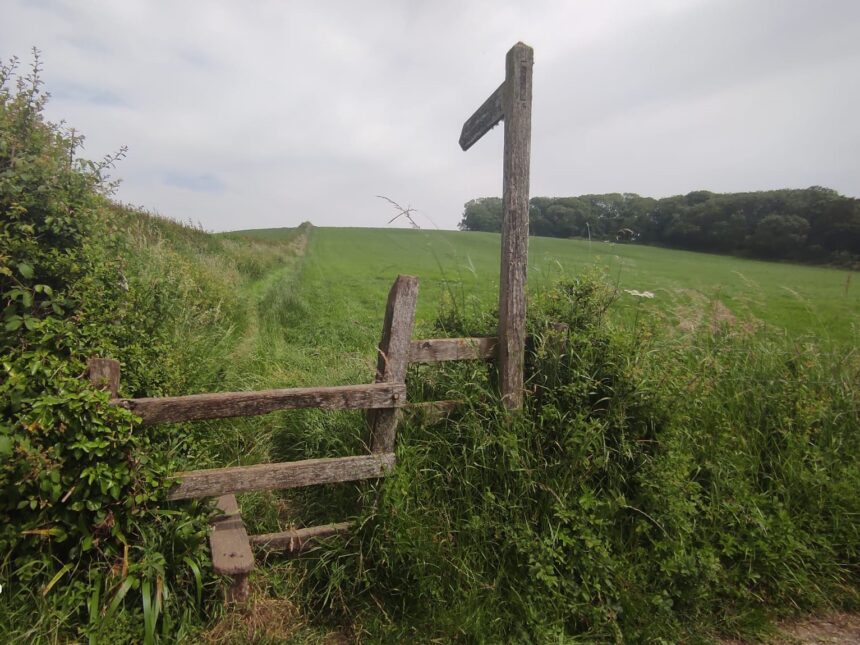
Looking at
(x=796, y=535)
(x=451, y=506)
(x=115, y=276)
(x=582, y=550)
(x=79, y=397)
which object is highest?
(x=115, y=276)

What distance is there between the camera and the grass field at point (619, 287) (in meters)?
4.92

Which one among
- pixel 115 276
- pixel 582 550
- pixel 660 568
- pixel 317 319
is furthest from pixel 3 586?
pixel 317 319

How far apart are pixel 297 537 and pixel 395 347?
1.34 m

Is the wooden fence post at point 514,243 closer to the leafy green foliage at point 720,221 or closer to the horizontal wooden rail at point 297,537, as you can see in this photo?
the leafy green foliage at point 720,221

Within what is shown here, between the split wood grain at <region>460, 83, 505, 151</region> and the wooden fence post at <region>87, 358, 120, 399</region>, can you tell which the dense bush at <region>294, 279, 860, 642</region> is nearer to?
the split wood grain at <region>460, 83, 505, 151</region>

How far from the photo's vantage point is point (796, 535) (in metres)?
3.43

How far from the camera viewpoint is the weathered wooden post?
3.25 metres

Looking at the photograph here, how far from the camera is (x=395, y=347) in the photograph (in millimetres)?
3146

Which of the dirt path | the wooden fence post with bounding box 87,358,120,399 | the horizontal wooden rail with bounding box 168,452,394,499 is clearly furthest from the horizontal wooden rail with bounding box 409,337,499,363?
the dirt path

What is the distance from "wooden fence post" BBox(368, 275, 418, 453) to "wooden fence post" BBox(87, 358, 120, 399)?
4.84 ft

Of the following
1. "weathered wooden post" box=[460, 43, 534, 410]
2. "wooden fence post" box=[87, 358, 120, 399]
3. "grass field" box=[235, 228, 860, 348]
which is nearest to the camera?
"wooden fence post" box=[87, 358, 120, 399]

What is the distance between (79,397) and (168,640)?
1.29 metres

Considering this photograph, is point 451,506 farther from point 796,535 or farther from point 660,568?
point 796,535

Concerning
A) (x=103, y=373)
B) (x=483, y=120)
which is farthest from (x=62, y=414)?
(x=483, y=120)
